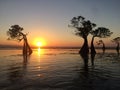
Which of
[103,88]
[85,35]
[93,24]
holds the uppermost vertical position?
[93,24]

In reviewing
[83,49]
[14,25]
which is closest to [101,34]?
[83,49]

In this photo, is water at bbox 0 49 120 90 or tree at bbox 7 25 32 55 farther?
tree at bbox 7 25 32 55

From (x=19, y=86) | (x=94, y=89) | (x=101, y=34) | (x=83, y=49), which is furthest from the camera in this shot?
(x=101, y=34)

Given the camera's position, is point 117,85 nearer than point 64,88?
No

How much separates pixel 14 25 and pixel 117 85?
53378 millimetres

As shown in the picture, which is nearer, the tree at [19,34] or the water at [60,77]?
the water at [60,77]

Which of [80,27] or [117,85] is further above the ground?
[80,27]

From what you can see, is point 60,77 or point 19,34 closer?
point 60,77

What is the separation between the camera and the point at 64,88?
11023mm

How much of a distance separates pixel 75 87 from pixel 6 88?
171 inches

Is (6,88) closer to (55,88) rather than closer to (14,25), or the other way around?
(55,88)

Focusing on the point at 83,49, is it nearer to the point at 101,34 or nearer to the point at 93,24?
the point at 93,24

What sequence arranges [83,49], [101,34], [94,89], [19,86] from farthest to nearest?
1. [101,34]
2. [83,49]
3. [19,86]
4. [94,89]

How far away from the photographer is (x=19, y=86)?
37.7 feet
